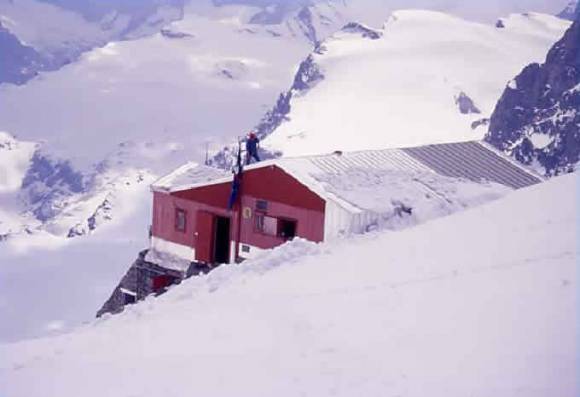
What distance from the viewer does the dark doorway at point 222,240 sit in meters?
30.1

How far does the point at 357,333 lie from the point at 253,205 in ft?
56.0

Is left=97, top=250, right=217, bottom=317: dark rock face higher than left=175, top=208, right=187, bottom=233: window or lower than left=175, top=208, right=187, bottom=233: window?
lower

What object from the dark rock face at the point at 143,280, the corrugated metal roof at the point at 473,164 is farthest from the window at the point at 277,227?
the corrugated metal roof at the point at 473,164

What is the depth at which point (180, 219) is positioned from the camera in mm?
31672

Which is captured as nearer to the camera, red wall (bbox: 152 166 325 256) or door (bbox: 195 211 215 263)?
red wall (bbox: 152 166 325 256)

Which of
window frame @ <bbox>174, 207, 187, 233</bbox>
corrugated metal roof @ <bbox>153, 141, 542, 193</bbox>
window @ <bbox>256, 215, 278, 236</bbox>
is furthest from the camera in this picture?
window frame @ <bbox>174, 207, 187, 233</bbox>

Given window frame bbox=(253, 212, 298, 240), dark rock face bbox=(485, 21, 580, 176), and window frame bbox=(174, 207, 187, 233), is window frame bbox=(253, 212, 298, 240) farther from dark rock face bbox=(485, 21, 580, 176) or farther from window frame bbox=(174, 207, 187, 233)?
dark rock face bbox=(485, 21, 580, 176)

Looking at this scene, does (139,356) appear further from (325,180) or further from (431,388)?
(325,180)

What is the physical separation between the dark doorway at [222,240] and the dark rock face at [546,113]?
95.5 metres

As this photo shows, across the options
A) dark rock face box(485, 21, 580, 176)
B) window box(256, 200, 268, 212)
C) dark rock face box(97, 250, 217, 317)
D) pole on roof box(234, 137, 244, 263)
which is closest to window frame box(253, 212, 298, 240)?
window box(256, 200, 268, 212)

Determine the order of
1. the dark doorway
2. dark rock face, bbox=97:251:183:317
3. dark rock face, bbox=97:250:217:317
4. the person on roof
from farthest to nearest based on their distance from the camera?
dark rock face, bbox=97:251:183:317 < dark rock face, bbox=97:250:217:317 < the dark doorway < the person on roof

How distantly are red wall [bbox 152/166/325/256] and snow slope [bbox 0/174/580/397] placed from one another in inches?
414

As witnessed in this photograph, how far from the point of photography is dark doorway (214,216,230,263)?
30.1 m

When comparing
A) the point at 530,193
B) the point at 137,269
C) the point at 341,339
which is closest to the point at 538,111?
the point at 137,269
